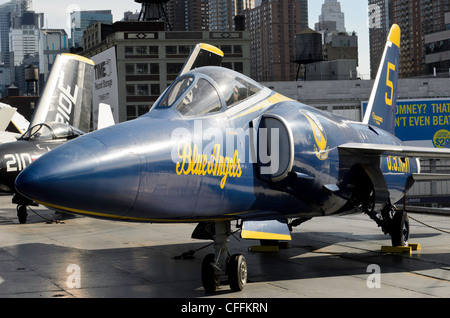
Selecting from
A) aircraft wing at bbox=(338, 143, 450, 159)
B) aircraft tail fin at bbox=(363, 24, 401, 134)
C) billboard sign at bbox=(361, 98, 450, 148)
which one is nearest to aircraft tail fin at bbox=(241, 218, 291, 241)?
aircraft wing at bbox=(338, 143, 450, 159)

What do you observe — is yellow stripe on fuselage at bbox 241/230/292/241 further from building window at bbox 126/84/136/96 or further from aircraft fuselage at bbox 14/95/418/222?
building window at bbox 126/84/136/96

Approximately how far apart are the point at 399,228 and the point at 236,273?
5.82 metres

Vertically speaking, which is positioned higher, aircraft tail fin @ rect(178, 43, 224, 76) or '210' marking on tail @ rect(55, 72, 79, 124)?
aircraft tail fin @ rect(178, 43, 224, 76)

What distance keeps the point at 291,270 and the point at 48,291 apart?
4695mm

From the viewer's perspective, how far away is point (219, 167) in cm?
966

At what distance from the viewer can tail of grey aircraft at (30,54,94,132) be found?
2639 cm

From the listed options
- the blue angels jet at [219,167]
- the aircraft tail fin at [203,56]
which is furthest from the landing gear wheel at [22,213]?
the blue angels jet at [219,167]

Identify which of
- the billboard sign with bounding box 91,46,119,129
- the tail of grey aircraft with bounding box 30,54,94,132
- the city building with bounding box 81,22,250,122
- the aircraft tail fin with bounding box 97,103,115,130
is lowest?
the aircraft tail fin with bounding box 97,103,115,130

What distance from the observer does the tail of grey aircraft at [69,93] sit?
86.6ft

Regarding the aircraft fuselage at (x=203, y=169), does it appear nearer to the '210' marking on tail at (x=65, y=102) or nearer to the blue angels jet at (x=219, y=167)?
the blue angels jet at (x=219, y=167)

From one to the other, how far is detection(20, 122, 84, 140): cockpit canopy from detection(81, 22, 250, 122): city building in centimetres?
11687

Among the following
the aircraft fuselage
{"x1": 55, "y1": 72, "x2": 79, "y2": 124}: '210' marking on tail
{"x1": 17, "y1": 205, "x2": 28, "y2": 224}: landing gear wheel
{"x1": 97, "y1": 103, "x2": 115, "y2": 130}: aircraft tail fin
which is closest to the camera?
the aircraft fuselage

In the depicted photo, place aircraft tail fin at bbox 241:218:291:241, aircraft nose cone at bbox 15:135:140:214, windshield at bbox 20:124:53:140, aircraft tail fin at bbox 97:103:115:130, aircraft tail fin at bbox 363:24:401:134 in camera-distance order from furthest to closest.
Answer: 1. aircraft tail fin at bbox 97:103:115:130
2. windshield at bbox 20:124:53:140
3. aircraft tail fin at bbox 363:24:401:134
4. aircraft tail fin at bbox 241:218:291:241
5. aircraft nose cone at bbox 15:135:140:214
